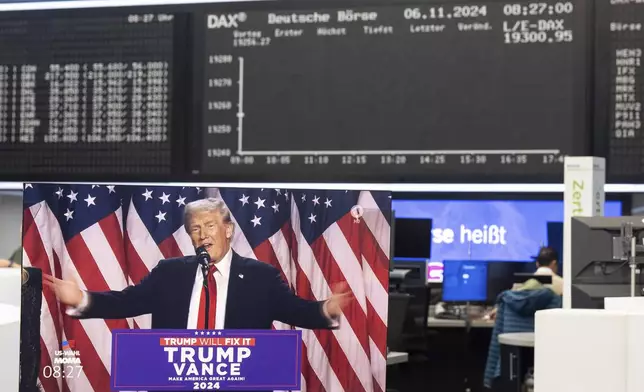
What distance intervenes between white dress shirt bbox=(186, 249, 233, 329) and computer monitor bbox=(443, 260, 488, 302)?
5.44 metres

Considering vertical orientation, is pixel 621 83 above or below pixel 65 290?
above

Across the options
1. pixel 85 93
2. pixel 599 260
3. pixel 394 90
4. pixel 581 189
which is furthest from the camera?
pixel 85 93

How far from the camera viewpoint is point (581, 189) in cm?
452

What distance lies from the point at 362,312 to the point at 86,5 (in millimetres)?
3358

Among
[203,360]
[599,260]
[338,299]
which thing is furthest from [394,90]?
[203,360]

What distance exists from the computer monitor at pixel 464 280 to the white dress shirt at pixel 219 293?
214 inches

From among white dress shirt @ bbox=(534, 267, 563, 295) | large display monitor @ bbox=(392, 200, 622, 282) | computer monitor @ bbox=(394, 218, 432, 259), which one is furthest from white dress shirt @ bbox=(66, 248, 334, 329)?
large display monitor @ bbox=(392, 200, 622, 282)

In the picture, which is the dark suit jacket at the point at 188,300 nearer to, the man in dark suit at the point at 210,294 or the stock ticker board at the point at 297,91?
the man in dark suit at the point at 210,294

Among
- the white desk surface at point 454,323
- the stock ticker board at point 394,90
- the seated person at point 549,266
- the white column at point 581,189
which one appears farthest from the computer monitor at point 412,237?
the white column at point 581,189

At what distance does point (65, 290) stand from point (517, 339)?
417 centimetres

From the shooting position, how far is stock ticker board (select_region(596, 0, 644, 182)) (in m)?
4.84

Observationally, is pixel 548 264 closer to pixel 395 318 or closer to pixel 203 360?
pixel 395 318

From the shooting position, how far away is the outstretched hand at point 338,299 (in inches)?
107

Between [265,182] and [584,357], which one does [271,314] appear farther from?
[265,182]
